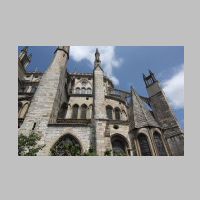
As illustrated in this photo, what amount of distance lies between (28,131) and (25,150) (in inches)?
88.1

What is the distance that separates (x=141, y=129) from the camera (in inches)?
537

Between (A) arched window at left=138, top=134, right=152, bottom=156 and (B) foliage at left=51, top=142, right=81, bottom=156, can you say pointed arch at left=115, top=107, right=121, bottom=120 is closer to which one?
(A) arched window at left=138, top=134, right=152, bottom=156

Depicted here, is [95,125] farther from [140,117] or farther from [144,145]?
[140,117]

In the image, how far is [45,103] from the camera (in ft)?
44.9

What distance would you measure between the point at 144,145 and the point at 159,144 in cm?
131

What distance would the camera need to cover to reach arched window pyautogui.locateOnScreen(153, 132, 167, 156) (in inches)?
500

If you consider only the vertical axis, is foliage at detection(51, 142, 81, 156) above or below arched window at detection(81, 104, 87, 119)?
below

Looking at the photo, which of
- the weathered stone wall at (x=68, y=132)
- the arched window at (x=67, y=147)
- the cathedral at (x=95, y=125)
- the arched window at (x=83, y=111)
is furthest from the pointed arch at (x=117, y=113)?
the arched window at (x=67, y=147)

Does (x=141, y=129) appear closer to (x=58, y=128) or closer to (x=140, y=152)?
(x=140, y=152)

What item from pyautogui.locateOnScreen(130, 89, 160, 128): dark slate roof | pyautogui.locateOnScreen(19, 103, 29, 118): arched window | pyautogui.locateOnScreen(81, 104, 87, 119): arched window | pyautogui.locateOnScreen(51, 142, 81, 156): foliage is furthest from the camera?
pyautogui.locateOnScreen(81, 104, 87, 119): arched window

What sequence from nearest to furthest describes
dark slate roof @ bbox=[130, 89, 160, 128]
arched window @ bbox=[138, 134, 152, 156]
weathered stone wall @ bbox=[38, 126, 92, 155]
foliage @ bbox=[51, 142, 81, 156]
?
foliage @ bbox=[51, 142, 81, 156] → weathered stone wall @ bbox=[38, 126, 92, 155] → arched window @ bbox=[138, 134, 152, 156] → dark slate roof @ bbox=[130, 89, 160, 128]

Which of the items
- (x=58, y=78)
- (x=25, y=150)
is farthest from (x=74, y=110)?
(x=25, y=150)

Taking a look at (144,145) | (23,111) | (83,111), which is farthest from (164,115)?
(23,111)

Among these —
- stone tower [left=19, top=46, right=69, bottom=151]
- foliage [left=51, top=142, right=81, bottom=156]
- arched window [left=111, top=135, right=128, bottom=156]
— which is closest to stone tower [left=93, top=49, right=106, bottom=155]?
foliage [left=51, top=142, right=81, bottom=156]
